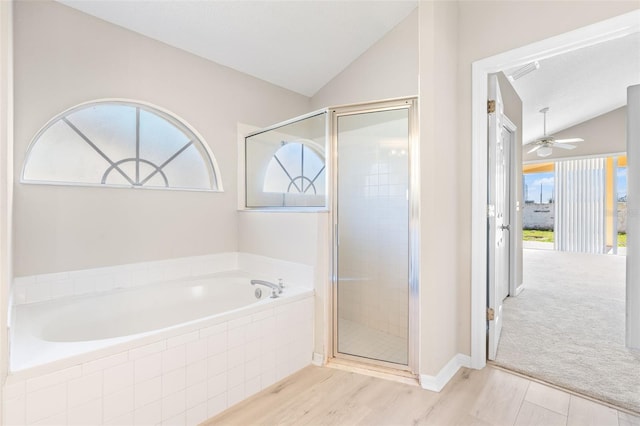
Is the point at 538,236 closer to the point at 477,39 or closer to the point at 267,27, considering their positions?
the point at 477,39

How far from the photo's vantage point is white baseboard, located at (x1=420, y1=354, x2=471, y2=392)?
1.91 m

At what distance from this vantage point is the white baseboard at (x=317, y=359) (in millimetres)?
2250

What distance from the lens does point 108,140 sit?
246 cm

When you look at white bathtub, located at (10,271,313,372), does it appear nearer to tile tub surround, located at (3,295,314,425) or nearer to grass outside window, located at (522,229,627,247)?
tile tub surround, located at (3,295,314,425)

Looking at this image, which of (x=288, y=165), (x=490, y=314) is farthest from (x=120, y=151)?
(x=490, y=314)

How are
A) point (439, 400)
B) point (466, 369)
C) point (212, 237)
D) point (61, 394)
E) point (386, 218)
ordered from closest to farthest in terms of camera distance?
point (61, 394) → point (439, 400) → point (466, 369) → point (386, 218) → point (212, 237)

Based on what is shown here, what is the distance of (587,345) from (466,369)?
1.17 meters

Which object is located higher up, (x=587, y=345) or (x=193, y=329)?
(x=193, y=329)

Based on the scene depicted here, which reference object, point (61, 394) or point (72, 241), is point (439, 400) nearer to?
point (61, 394)

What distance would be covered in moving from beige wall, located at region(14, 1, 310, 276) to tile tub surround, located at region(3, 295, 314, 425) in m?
1.22

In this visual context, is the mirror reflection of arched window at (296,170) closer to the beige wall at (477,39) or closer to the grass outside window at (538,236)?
the beige wall at (477,39)

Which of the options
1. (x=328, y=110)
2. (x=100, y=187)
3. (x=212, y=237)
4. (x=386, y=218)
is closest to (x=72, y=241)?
(x=100, y=187)

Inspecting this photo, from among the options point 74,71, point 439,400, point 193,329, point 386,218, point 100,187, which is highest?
point 74,71

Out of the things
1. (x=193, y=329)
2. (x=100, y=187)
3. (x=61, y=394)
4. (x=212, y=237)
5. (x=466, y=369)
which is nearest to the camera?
(x=61, y=394)
